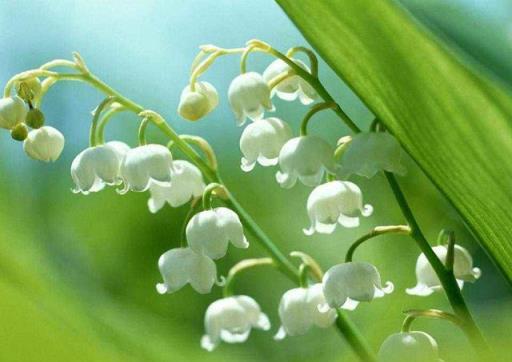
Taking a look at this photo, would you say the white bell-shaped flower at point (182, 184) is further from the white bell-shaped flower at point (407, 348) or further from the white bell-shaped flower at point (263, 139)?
the white bell-shaped flower at point (407, 348)

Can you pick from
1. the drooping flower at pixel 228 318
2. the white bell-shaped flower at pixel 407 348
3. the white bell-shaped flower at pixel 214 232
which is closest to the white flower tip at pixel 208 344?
the drooping flower at pixel 228 318

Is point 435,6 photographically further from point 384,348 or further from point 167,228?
point 167,228

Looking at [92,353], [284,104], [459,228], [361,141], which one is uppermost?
[92,353]

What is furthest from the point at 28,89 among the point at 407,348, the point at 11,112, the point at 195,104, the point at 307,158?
the point at 407,348

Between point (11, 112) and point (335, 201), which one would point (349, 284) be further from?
point (11, 112)

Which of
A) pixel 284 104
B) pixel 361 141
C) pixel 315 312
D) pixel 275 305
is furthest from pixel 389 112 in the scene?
pixel 284 104
